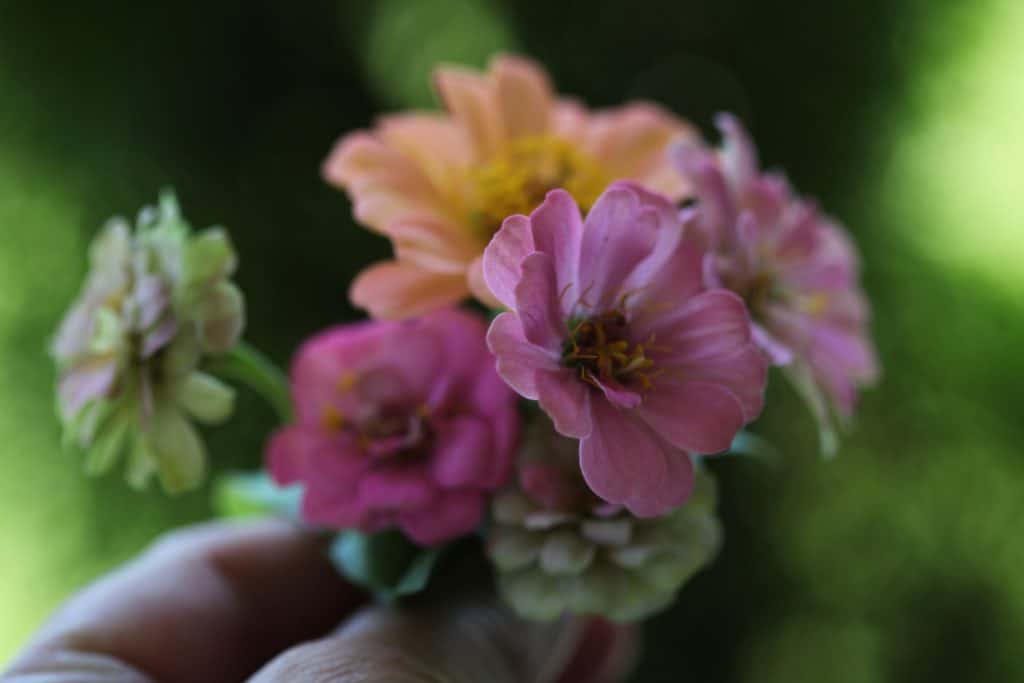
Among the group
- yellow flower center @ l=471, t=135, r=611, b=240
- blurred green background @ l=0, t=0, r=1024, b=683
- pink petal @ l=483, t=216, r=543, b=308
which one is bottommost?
blurred green background @ l=0, t=0, r=1024, b=683

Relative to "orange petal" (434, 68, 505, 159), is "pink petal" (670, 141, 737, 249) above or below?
below

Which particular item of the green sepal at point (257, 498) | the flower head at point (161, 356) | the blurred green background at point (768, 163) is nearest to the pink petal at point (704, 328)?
the flower head at point (161, 356)

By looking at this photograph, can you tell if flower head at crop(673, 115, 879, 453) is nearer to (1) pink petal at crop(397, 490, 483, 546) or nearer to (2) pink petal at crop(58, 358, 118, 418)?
(1) pink petal at crop(397, 490, 483, 546)

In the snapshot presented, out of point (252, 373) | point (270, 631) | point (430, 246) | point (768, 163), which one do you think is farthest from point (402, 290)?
point (768, 163)

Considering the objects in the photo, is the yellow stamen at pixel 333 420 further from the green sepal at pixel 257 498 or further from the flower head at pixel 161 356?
the green sepal at pixel 257 498

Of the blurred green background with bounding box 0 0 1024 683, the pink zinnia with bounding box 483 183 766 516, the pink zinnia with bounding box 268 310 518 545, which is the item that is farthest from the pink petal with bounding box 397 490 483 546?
the blurred green background with bounding box 0 0 1024 683

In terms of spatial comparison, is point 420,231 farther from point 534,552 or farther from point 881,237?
point 881,237

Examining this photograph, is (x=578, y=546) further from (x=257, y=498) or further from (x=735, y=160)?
(x=257, y=498)
